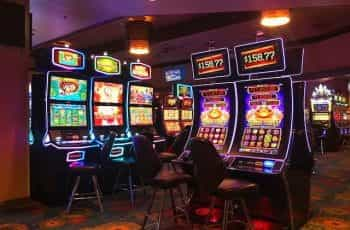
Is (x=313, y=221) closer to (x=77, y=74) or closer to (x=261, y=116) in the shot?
(x=261, y=116)

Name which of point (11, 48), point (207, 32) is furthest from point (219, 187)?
point (207, 32)

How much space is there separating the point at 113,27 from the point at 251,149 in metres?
6.12

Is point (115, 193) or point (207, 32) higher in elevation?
point (207, 32)

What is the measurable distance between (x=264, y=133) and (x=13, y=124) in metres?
3.50

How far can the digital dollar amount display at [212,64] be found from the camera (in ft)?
13.3

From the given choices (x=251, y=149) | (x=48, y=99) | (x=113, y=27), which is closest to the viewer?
(x=251, y=149)

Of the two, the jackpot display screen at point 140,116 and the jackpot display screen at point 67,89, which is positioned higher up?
the jackpot display screen at point 67,89

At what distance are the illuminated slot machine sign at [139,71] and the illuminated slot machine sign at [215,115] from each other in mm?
2330

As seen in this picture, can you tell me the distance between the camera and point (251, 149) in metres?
3.56

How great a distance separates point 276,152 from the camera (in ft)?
11.0

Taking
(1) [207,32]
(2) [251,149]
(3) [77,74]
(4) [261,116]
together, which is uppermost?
(1) [207,32]

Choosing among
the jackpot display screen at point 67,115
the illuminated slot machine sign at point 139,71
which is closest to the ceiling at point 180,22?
the illuminated slot machine sign at point 139,71

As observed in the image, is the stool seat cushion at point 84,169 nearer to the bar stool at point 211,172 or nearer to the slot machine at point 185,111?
the bar stool at point 211,172

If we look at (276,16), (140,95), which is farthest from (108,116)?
(276,16)
